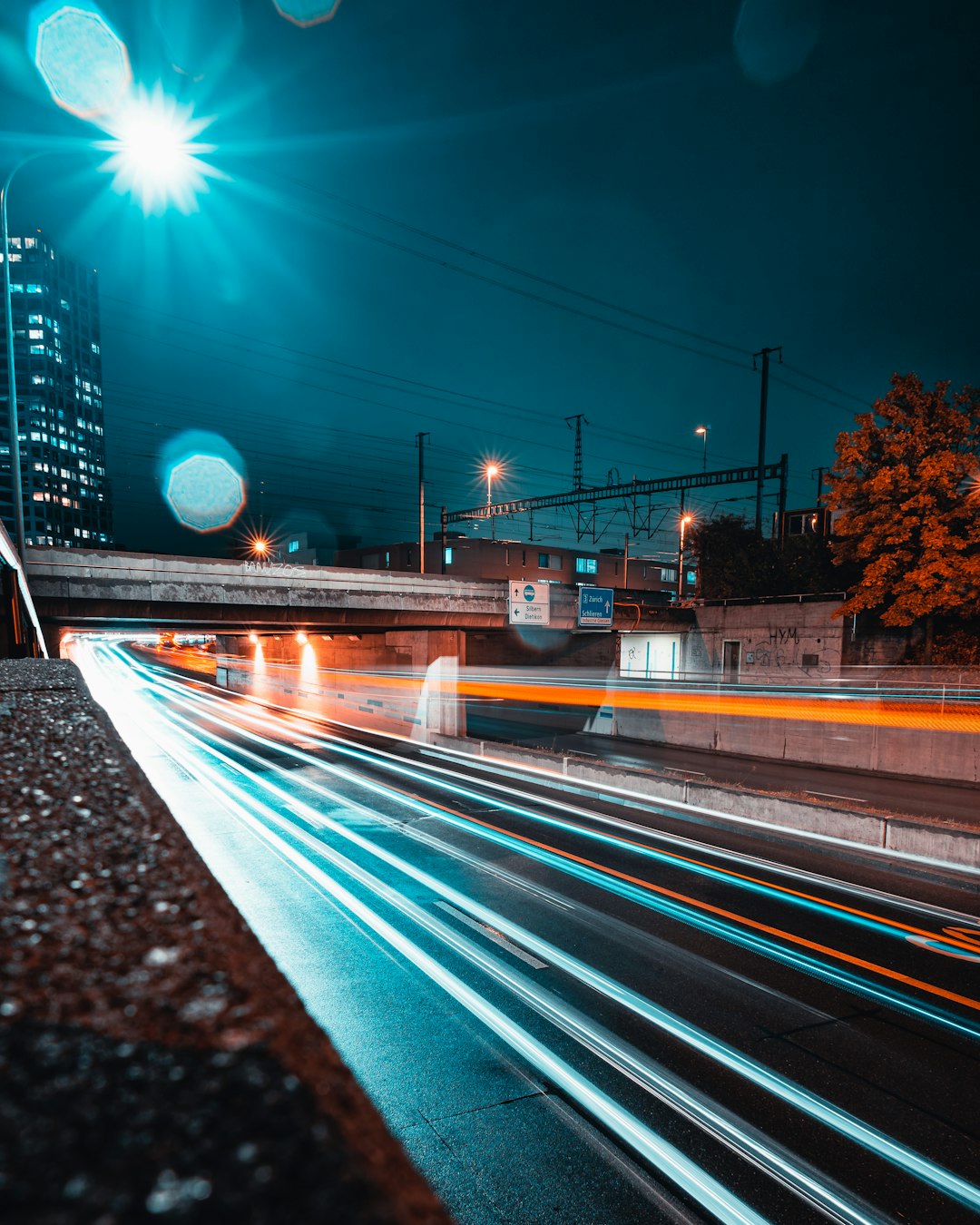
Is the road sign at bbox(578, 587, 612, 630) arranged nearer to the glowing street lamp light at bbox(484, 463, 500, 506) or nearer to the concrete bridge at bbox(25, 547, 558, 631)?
the concrete bridge at bbox(25, 547, 558, 631)

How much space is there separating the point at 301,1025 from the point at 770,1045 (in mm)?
7847

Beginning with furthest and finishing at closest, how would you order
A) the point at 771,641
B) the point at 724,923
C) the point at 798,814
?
the point at 771,641, the point at 798,814, the point at 724,923

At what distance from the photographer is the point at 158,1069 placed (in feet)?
1.93

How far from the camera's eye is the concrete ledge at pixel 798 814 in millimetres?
11727

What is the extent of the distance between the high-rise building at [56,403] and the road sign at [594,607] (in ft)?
503

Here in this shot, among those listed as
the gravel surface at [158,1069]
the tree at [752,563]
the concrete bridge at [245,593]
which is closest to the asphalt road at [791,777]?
the concrete bridge at [245,593]

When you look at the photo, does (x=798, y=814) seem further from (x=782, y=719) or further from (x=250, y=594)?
(x=250, y=594)

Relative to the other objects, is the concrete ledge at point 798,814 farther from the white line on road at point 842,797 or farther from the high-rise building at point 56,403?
the high-rise building at point 56,403

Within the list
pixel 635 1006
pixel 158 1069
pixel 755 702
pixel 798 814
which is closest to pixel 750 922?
pixel 635 1006

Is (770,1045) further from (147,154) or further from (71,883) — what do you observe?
(147,154)

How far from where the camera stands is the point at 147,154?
16.7m

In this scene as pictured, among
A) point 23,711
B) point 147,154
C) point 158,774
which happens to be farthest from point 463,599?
point 23,711

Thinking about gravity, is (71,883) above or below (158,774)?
above

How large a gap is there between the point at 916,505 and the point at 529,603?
16158 mm
